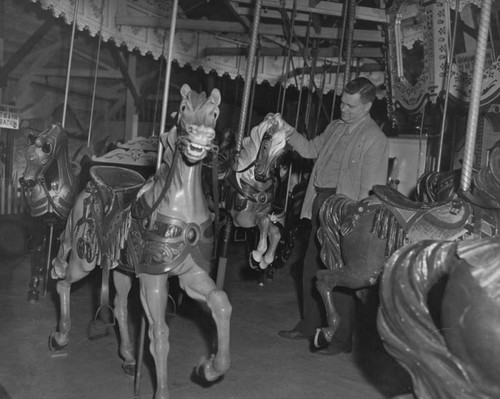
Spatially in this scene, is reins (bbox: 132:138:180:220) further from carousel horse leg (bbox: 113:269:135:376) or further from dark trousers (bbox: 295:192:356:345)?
dark trousers (bbox: 295:192:356:345)

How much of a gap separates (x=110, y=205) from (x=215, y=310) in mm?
852

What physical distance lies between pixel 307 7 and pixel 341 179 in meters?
2.95

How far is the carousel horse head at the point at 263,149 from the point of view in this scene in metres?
4.23

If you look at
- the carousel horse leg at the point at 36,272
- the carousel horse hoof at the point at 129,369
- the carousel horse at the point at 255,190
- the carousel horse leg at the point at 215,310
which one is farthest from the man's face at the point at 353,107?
the carousel horse leg at the point at 36,272

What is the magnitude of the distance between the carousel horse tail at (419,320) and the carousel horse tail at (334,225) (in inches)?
70.3

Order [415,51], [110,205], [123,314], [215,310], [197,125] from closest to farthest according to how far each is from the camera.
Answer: [197,125], [215,310], [110,205], [123,314], [415,51]

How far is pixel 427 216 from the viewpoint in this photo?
121 inches

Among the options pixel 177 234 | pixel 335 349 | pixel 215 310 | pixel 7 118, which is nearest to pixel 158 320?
pixel 215 310

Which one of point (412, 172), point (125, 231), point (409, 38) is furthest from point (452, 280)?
point (412, 172)

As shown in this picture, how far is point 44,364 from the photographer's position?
329 cm

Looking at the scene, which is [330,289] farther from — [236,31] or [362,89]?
[236,31]

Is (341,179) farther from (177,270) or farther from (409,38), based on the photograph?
(409,38)

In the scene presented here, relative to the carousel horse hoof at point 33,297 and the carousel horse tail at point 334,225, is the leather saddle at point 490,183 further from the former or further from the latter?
the carousel horse hoof at point 33,297

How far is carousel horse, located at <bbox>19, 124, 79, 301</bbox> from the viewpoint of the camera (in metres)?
4.25
